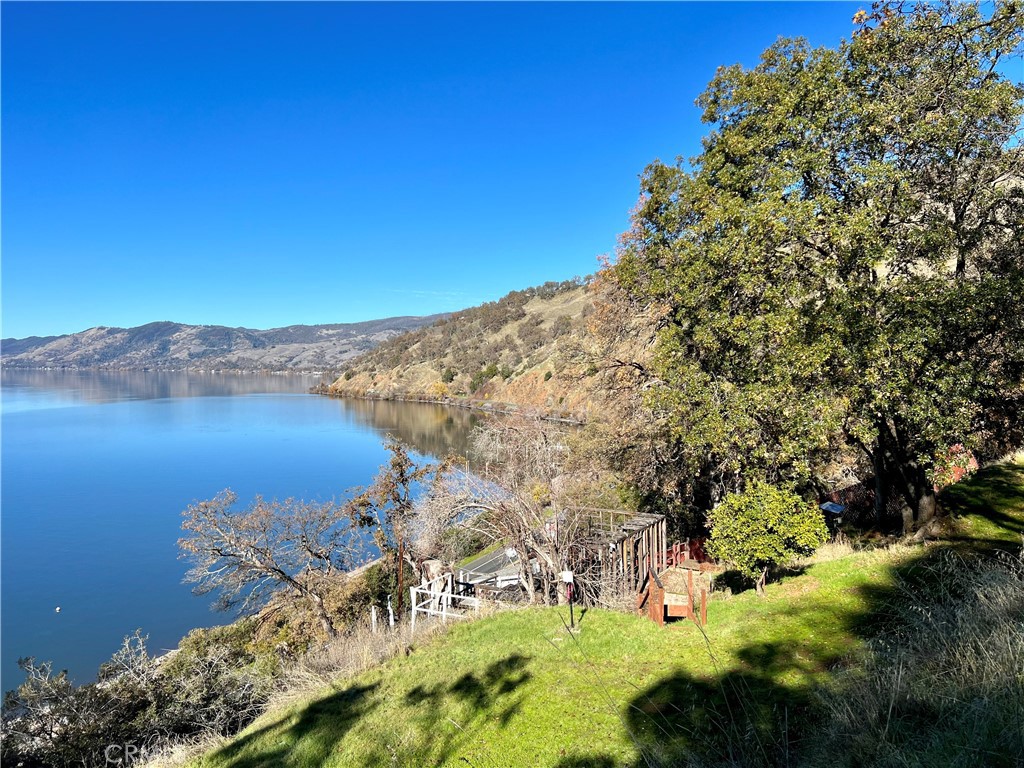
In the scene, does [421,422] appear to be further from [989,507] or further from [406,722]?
[406,722]

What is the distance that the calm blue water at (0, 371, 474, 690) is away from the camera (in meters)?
22.9

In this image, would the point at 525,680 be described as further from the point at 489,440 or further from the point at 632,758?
the point at 489,440

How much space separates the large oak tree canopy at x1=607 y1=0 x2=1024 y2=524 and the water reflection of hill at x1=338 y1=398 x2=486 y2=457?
35500mm

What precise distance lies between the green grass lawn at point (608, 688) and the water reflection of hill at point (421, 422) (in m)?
35.6

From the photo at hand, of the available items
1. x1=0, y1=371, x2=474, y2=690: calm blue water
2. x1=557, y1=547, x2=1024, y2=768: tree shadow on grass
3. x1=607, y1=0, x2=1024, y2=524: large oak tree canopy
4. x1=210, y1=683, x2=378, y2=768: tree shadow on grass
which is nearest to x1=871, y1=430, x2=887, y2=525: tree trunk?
x1=607, y1=0, x2=1024, y2=524: large oak tree canopy

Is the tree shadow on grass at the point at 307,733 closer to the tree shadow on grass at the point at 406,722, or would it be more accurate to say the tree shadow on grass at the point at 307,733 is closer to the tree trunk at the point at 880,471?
the tree shadow on grass at the point at 406,722

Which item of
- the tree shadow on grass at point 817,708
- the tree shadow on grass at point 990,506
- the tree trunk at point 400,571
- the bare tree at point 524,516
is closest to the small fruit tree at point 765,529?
the tree shadow on grass at point 817,708

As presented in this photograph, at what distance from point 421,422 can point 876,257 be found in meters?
71.7

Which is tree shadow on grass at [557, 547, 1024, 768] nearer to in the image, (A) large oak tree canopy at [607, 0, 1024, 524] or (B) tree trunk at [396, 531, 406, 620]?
(A) large oak tree canopy at [607, 0, 1024, 524]

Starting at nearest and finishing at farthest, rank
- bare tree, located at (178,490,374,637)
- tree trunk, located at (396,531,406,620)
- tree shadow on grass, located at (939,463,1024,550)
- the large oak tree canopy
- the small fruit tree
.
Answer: the large oak tree canopy
the small fruit tree
tree shadow on grass, located at (939,463,1024,550)
bare tree, located at (178,490,374,637)
tree trunk, located at (396,531,406,620)

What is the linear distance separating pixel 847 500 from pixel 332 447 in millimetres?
53044

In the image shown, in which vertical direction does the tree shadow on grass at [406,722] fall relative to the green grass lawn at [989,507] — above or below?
below

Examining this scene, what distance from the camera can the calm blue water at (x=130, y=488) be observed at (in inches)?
902

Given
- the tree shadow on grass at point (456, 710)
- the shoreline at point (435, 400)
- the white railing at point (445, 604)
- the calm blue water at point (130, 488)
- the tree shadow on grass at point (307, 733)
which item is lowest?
the calm blue water at point (130, 488)
